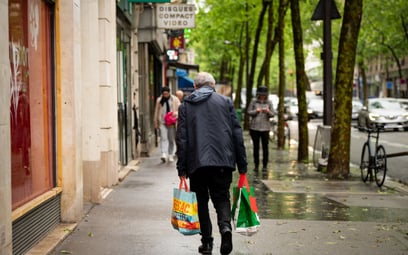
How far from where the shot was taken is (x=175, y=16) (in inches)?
753

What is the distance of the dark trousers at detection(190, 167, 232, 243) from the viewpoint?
6840mm

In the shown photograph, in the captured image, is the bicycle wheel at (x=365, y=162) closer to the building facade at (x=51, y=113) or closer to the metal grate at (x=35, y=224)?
the building facade at (x=51, y=113)

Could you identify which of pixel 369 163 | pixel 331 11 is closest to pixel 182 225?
pixel 369 163

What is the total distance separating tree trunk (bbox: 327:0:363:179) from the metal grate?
744 cm

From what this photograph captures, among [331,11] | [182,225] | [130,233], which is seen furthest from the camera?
[331,11]

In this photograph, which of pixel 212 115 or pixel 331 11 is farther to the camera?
pixel 331 11

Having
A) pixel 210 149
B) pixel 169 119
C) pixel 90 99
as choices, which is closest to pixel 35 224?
pixel 210 149

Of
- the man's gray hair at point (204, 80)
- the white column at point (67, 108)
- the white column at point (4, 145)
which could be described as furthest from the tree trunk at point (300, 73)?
the white column at point (4, 145)

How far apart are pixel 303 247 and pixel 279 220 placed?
1.65m

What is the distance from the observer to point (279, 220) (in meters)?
9.36

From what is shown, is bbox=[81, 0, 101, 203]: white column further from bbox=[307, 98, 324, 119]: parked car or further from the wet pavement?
bbox=[307, 98, 324, 119]: parked car

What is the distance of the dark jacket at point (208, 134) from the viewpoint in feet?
22.2

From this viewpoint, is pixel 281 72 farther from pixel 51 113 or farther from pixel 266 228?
pixel 51 113

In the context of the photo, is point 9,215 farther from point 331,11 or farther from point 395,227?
point 331,11
